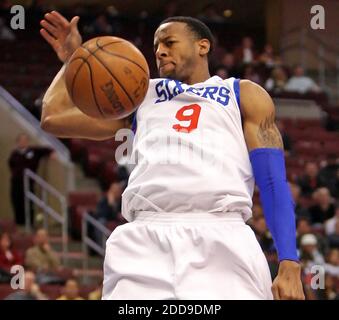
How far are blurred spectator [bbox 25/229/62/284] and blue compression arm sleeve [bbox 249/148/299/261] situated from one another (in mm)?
5770

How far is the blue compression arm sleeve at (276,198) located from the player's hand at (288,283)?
0.04 meters

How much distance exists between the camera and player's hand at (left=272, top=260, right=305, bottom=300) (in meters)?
3.80

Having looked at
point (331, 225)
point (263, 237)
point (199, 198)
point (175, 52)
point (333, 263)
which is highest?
point (175, 52)

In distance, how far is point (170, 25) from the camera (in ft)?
14.2

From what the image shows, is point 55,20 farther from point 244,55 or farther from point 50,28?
point 244,55

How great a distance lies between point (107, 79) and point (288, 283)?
1.09 metres

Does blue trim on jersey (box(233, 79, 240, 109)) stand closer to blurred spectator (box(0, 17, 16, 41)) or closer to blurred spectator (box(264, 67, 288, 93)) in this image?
blurred spectator (box(264, 67, 288, 93))

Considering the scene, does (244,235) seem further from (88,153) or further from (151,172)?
(88,153)

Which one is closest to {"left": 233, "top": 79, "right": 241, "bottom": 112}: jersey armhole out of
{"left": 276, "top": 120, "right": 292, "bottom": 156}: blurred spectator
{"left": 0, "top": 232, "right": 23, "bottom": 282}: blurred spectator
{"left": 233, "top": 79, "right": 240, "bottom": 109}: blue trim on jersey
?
{"left": 233, "top": 79, "right": 240, "bottom": 109}: blue trim on jersey

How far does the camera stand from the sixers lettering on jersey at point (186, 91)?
4.19 m

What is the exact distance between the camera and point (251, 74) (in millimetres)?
15805

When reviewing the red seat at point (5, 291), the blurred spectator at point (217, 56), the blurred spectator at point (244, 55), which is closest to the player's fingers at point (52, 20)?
the red seat at point (5, 291)

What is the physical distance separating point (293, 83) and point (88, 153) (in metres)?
4.41

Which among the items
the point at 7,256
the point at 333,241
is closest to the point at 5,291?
the point at 7,256
